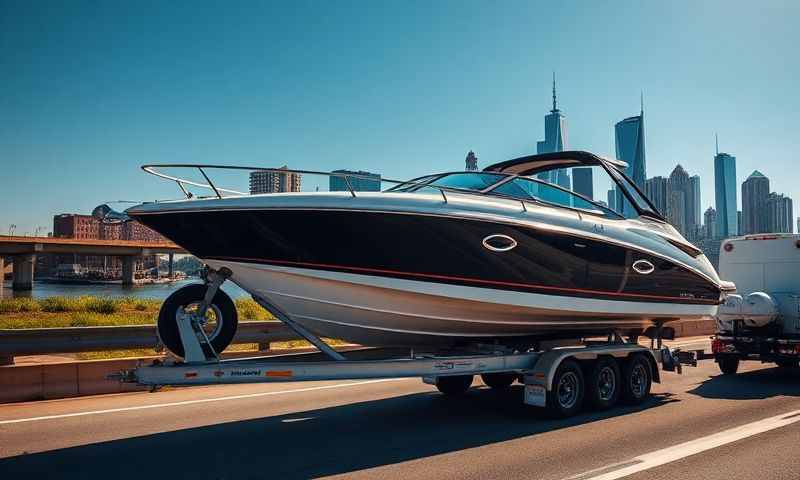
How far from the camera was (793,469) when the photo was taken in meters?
5.06

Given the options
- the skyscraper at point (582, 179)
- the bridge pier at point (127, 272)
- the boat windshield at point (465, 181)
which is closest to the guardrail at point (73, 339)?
the boat windshield at point (465, 181)

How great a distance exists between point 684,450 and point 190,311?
491 centimetres

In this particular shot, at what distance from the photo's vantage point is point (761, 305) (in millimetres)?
10094

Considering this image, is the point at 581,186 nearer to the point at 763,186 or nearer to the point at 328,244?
the point at 328,244

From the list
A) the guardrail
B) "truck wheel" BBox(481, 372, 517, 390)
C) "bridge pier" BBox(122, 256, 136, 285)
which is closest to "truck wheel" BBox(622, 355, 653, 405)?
"truck wheel" BBox(481, 372, 517, 390)

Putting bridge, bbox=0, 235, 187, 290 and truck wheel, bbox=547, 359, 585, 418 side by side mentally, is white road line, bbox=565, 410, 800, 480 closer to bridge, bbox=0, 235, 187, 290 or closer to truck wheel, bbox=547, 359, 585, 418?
truck wheel, bbox=547, 359, 585, 418

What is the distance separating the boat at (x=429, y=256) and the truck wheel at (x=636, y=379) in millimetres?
608

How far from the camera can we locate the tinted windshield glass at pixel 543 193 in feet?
24.0

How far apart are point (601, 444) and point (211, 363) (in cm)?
379

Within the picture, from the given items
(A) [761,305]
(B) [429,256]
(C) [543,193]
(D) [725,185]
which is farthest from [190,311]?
(D) [725,185]

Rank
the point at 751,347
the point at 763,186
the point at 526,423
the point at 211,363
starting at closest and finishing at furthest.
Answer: the point at 211,363
the point at 526,423
the point at 751,347
the point at 763,186

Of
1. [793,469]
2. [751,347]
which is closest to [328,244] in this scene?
[793,469]

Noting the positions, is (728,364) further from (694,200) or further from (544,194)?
(694,200)

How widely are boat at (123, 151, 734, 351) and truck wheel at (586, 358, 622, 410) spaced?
1.94ft
